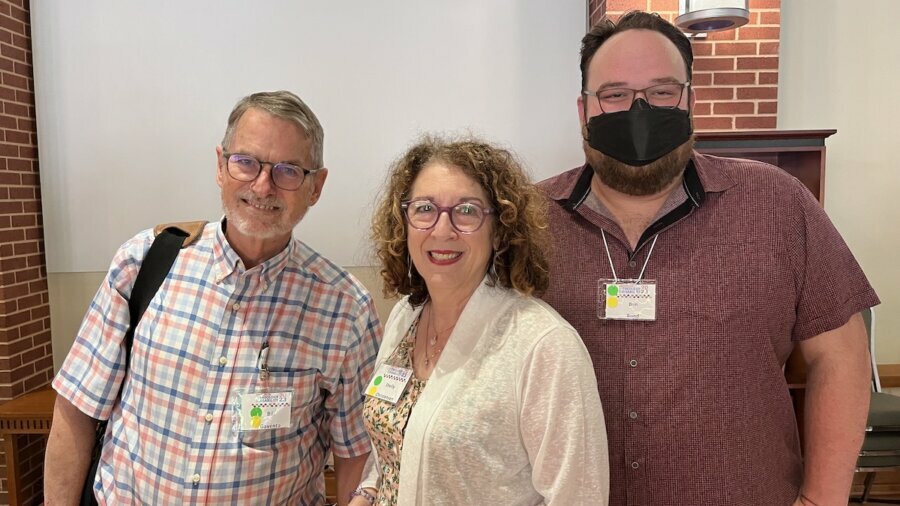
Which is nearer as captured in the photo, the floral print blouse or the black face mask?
the floral print blouse

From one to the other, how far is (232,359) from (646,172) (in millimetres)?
1195

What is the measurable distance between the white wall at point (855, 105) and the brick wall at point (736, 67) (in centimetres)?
50

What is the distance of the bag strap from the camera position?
1.70m

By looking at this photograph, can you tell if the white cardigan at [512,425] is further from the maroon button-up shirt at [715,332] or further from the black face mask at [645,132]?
the black face mask at [645,132]

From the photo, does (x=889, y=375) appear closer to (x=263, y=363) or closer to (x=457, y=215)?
(x=457, y=215)

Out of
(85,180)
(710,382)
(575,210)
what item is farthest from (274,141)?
(85,180)

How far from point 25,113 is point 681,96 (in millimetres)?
3970

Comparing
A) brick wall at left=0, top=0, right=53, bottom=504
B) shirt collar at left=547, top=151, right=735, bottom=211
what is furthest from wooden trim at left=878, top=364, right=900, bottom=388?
brick wall at left=0, top=0, right=53, bottom=504

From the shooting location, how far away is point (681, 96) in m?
1.49

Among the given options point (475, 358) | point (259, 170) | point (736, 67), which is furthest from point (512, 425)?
point (736, 67)

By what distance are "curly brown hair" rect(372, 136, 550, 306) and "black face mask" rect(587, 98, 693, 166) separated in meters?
0.25

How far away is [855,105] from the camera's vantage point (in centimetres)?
381

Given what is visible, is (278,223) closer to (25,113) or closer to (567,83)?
(567,83)

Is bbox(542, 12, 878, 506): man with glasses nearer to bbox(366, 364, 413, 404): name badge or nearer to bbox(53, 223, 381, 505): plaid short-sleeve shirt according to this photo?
bbox(366, 364, 413, 404): name badge
